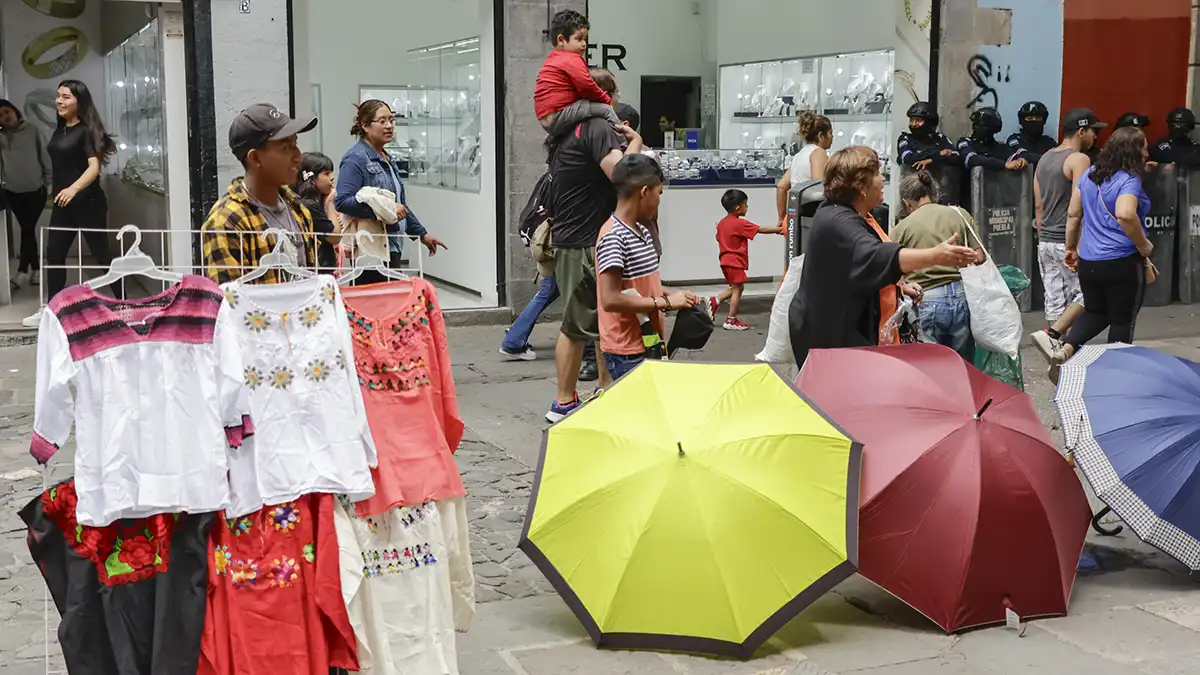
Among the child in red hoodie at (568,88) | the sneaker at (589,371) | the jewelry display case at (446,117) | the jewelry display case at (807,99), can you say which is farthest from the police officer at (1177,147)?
the child in red hoodie at (568,88)

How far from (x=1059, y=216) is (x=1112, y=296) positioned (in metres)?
1.64

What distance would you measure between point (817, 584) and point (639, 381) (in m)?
0.93

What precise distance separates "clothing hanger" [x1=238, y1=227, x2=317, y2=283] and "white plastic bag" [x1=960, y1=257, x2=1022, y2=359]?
3.11 metres

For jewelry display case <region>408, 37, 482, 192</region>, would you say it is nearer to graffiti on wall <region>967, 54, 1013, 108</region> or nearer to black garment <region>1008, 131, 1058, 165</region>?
graffiti on wall <region>967, 54, 1013, 108</region>

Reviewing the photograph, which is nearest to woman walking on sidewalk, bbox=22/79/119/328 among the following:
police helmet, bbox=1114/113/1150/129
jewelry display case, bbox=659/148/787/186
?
jewelry display case, bbox=659/148/787/186

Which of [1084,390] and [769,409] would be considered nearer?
[769,409]

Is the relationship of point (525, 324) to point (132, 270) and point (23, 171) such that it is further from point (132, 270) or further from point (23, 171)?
point (132, 270)

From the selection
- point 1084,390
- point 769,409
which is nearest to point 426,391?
point 769,409

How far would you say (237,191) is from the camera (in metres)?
4.14

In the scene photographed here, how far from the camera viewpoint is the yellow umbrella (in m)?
4.30

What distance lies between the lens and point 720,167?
13.3m

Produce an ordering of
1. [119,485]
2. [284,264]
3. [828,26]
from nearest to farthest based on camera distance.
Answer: [119,485] → [284,264] → [828,26]

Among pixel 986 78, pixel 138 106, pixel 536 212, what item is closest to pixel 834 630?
pixel 536 212

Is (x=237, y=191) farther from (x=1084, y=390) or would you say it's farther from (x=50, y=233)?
(x=50, y=233)
